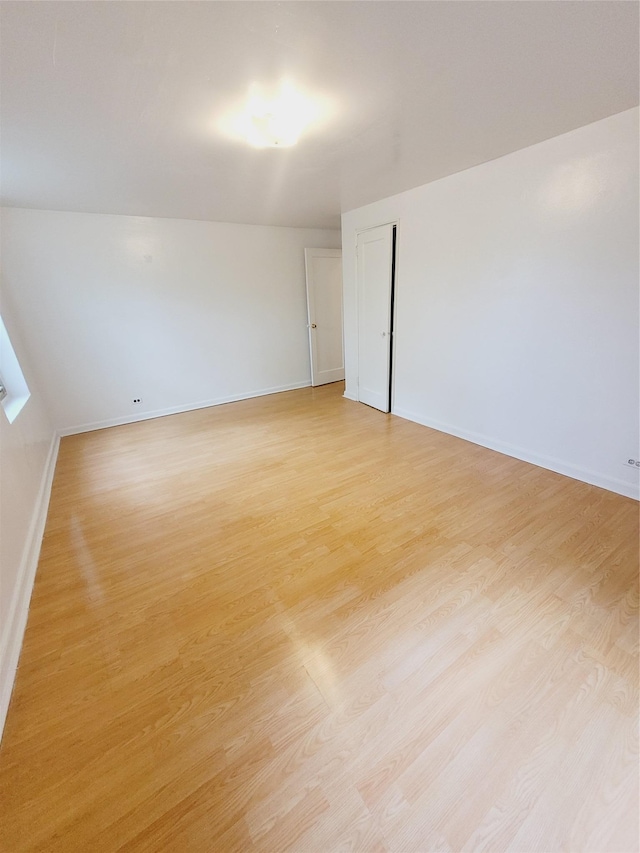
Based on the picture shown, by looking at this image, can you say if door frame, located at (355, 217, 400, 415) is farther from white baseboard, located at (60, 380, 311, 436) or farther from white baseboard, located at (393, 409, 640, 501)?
white baseboard, located at (60, 380, 311, 436)

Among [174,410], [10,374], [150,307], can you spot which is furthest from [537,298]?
[10,374]

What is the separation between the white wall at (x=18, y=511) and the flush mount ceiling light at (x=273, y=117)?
7.37 feet

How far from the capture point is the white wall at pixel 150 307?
11.1 feet

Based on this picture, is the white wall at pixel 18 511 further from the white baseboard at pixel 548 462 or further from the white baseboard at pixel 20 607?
the white baseboard at pixel 548 462

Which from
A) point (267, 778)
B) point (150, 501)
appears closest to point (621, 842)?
point (267, 778)

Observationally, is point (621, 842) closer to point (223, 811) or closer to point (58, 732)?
point (223, 811)

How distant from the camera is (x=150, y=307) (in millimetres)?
3945

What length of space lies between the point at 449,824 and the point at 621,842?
45 centimetres

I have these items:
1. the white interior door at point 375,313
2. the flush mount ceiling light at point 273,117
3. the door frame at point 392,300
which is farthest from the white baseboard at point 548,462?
the flush mount ceiling light at point 273,117

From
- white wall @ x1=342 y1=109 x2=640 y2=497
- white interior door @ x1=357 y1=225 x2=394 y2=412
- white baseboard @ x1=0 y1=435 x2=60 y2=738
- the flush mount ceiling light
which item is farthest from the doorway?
white baseboard @ x1=0 y1=435 x2=60 y2=738

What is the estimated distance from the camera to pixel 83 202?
121 inches

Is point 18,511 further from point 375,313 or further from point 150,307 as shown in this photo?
point 375,313

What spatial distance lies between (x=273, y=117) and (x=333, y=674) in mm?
2679

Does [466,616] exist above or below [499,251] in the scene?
below
